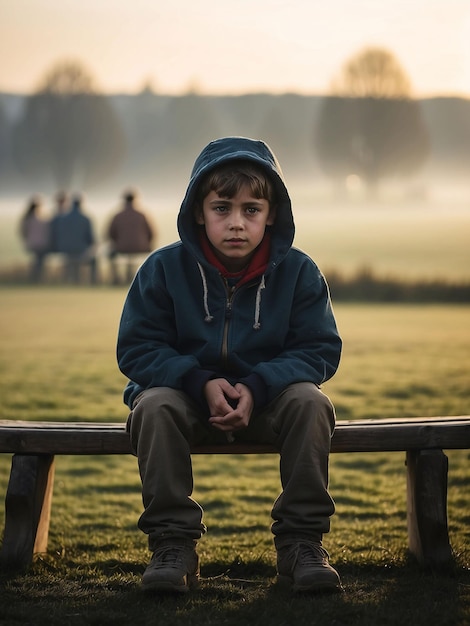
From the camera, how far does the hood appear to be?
118 inches

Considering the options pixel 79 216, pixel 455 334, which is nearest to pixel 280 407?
pixel 455 334

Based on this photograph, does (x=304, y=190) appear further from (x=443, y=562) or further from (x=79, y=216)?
(x=443, y=562)

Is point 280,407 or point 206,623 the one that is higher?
point 280,407

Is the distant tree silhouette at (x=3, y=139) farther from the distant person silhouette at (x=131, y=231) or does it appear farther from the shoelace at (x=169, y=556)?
the shoelace at (x=169, y=556)

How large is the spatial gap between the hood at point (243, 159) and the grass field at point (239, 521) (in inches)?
41.0

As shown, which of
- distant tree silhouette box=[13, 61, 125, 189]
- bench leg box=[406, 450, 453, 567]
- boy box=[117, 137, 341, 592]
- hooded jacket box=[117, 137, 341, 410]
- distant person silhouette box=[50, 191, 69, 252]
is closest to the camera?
boy box=[117, 137, 341, 592]

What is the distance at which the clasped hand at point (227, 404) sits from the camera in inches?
109

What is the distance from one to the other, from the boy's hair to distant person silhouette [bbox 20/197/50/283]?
17.5 m

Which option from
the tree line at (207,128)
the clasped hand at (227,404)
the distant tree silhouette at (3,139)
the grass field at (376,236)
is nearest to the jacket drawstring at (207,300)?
the clasped hand at (227,404)

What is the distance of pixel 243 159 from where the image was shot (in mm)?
3020

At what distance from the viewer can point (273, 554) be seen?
330 centimetres

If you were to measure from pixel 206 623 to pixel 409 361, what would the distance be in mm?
6848

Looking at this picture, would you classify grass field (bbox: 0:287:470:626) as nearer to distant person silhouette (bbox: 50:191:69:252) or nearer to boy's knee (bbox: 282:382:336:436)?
boy's knee (bbox: 282:382:336:436)

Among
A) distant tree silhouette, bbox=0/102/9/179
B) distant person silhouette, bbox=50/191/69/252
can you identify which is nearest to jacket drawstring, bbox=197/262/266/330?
distant person silhouette, bbox=50/191/69/252
